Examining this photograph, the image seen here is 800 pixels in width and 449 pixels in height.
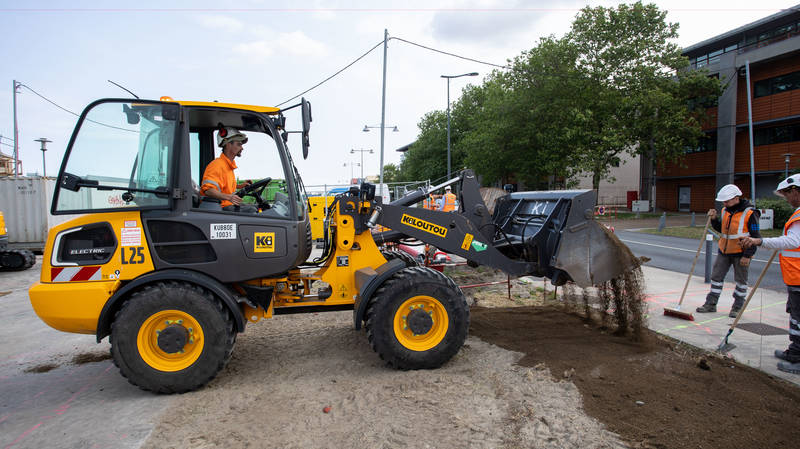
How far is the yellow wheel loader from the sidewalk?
60.4 inches

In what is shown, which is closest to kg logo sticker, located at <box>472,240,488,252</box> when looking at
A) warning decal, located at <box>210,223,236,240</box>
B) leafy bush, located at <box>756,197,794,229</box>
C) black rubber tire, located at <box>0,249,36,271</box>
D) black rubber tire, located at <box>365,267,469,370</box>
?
black rubber tire, located at <box>365,267,469,370</box>

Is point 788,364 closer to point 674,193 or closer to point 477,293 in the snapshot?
point 477,293

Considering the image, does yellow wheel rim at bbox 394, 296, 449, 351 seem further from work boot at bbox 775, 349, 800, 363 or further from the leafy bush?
the leafy bush

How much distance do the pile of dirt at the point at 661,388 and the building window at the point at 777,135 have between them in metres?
29.8

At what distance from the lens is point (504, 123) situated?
32594 millimetres

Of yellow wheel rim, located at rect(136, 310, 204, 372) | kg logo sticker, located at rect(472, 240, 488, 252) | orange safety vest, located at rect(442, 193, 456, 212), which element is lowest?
yellow wheel rim, located at rect(136, 310, 204, 372)

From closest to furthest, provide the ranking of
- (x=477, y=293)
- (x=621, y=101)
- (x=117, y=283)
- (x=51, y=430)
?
(x=51, y=430) < (x=117, y=283) < (x=477, y=293) < (x=621, y=101)

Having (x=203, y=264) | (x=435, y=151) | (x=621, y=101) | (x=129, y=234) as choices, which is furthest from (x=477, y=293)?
(x=435, y=151)

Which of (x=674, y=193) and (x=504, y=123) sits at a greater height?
(x=504, y=123)

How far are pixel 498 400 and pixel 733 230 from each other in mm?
4658

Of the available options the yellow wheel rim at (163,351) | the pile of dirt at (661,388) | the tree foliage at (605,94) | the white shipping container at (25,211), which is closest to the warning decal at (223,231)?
the yellow wheel rim at (163,351)

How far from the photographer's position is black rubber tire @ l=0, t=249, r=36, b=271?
1205 cm

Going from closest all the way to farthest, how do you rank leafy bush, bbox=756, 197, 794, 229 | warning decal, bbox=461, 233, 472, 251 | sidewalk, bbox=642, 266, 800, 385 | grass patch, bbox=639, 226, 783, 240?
sidewalk, bbox=642, 266, 800, 385 → warning decal, bbox=461, 233, 472, 251 → grass patch, bbox=639, 226, 783, 240 → leafy bush, bbox=756, 197, 794, 229

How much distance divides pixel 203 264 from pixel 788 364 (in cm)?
553
